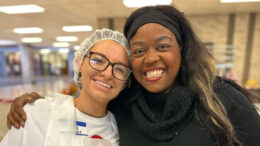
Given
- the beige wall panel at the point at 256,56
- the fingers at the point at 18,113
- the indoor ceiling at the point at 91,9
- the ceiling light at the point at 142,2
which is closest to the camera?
the fingers at the point at 18,113

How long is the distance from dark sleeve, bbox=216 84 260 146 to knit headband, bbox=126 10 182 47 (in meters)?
0.53

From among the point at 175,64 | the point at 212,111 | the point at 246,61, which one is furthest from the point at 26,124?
the point at 246,61

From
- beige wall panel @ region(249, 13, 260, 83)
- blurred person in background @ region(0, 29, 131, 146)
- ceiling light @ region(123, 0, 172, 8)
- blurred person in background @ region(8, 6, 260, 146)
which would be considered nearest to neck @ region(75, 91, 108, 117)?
blurred person in background @ region(0, 29, 131, 146)

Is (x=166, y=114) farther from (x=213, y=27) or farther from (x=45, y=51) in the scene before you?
(x=45, y=51)

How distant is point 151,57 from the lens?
3.78 feet

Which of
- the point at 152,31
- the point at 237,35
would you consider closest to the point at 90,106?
the point at 152,31

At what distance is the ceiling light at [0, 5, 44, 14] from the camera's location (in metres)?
4.78

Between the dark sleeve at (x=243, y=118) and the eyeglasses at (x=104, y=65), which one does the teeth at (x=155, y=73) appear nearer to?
the eyeglasses at (x=104, y=65)

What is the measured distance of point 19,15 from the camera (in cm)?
561

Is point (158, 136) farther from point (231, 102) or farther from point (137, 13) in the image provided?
point (137, 13)

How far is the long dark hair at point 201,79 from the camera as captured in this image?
1104 mm

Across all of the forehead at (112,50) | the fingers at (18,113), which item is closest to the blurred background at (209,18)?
the forehead at (112,50)

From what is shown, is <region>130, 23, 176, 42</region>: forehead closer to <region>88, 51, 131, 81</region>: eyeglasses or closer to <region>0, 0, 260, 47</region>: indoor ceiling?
<region>88, 51, 131, 81</region>: eyeglasses

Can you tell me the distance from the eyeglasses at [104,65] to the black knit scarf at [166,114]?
28cm
